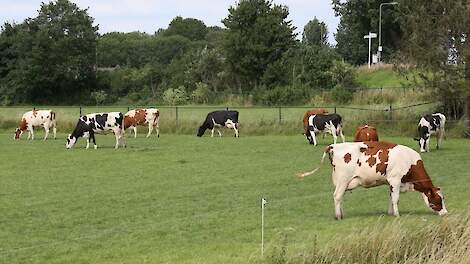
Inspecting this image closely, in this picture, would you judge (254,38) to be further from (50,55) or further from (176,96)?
(50,55)

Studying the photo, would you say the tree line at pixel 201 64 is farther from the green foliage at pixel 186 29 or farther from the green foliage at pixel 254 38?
the green foliage at pixel 186 29

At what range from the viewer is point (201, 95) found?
5878 centimetres

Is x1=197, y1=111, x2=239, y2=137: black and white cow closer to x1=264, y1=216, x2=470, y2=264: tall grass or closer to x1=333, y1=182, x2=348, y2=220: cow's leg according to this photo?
x1=333, y1=182, x2=348, y2=220: cow's leg

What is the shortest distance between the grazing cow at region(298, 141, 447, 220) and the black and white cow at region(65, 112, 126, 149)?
1600 cm

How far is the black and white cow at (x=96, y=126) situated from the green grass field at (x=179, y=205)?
2.44 metres

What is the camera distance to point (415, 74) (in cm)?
3250

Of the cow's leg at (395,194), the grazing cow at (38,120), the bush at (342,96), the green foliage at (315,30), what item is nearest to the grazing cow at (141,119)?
the grazing cow at (38,120)

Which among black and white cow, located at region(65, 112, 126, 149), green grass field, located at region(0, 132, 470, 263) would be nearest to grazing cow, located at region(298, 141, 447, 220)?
green grass field, located at region(0, 132, 470, 263)

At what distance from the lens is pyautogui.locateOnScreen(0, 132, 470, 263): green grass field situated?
973 cm

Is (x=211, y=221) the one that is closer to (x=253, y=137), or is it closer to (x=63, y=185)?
(x=63, y=185)

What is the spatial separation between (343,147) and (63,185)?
760 cm

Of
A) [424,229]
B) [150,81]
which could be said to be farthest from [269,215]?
[150,81]

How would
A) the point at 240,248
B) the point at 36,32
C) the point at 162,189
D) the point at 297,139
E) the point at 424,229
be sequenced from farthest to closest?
the point at 36,32, the point at 297,139, the point at 162,189, the point at 240,248, the point at 424,229

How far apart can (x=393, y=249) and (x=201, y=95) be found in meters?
51.3
